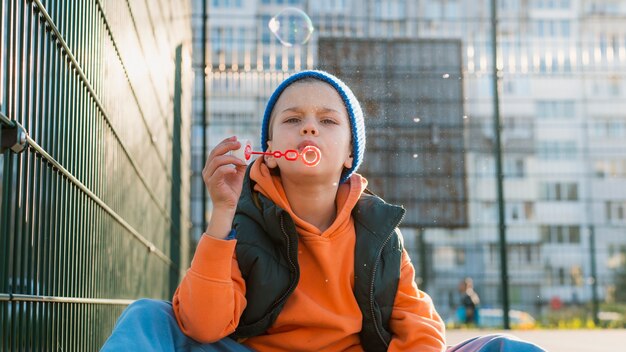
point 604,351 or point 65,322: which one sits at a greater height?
point 65,322

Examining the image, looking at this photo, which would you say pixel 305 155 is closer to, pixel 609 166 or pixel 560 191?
pixel 560 191

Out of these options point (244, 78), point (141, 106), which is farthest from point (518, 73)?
point (141, 106)

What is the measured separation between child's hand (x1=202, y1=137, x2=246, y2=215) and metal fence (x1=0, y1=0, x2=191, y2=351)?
1.32 ft

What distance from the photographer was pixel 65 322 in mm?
2631

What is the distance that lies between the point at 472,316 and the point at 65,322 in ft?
33.8

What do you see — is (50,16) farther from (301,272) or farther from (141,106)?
(141,106)

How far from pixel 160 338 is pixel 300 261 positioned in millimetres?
489

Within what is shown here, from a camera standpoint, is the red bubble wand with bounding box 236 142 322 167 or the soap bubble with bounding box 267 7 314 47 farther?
the soap bubble with bounding box 267 7 314 47

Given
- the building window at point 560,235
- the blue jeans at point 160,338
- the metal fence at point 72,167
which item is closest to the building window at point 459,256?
the building window at point 560,235

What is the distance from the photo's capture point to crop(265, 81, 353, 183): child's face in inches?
92.7

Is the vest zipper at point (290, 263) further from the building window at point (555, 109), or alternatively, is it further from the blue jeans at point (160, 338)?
the building window at point (555, 109)

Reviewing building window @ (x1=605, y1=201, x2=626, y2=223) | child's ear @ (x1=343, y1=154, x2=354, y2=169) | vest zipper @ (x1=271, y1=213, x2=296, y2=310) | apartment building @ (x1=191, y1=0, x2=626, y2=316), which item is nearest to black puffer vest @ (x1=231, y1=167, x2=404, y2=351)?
vest zipper @ (x1=271, y1=213, x2=296, y2=310)

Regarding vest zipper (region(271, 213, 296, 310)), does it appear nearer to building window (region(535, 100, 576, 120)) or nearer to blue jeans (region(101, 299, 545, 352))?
blue jeans (region(101, 299, 545, 352))

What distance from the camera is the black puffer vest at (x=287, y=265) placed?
2232 mm
